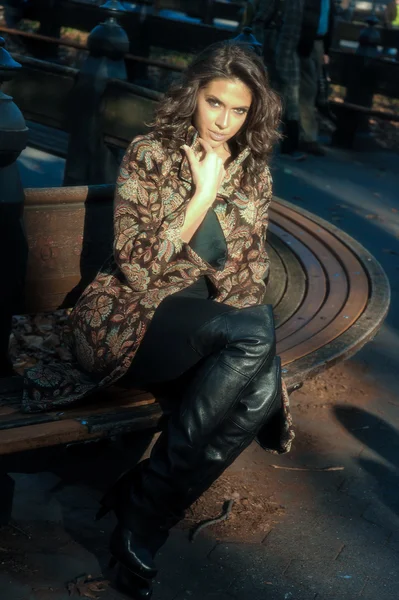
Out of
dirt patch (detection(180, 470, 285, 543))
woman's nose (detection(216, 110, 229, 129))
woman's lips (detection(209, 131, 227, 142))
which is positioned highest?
woman's nose (detection(216, 110, 229, 129))

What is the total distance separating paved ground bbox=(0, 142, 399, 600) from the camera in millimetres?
3219

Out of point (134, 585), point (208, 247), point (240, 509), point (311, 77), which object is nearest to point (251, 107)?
point (208, 247)

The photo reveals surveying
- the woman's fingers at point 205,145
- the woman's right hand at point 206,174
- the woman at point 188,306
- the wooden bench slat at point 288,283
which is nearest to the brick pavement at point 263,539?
the woman at point 188,306

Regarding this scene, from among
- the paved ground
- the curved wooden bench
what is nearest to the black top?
the curved wooden bench

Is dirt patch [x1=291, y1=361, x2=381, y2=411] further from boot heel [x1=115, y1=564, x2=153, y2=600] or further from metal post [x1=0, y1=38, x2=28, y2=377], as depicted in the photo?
boot heel [x1=115, y1=564, x2=153, y2=600]

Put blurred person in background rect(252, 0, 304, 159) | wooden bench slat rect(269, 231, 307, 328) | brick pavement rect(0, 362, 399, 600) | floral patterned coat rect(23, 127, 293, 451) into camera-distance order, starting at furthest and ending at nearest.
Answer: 1. blurred person in background rect(252, 0, 304, 159)
2. wooden bench slat rect(269, 231, 307, 328)
3. floral patterned coat rect(23, 127, 293, 451)
4. brick pavement rect(0, 362, 399, 600)

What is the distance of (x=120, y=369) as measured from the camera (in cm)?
327

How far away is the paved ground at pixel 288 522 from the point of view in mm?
3219

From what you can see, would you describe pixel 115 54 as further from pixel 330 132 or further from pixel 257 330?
pixel 330 132

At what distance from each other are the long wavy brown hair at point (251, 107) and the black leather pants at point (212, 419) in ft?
2.78

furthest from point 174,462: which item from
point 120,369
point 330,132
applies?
point 330,132

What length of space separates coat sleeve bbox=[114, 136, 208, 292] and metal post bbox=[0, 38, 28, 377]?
442 millimetres

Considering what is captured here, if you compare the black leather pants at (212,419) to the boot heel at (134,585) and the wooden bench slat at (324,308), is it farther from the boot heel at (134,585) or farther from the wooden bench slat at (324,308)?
the wooden bench slat at (324,308)

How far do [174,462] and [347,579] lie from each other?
828 mm
